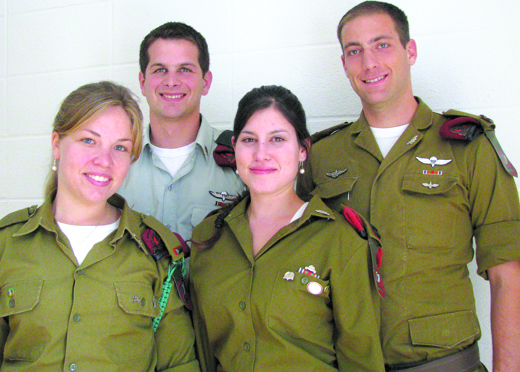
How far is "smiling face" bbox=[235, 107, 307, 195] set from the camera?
1649mm

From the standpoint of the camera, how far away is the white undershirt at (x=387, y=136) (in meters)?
1.95

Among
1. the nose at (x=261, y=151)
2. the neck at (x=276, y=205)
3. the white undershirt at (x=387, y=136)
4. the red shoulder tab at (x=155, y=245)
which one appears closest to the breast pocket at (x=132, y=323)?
the red shoulder tab at (x=155, y=245)

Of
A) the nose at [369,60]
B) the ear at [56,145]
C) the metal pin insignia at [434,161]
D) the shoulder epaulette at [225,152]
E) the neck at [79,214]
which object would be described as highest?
the nose at [369,60]

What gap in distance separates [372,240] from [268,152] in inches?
19.1

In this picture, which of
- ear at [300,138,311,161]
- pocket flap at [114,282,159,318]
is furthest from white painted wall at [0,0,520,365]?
pocket flap at [114,282,159,318]

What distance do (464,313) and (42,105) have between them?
2.87 meters

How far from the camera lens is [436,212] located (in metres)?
1.76

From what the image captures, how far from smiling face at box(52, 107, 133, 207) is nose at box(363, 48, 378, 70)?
104cm

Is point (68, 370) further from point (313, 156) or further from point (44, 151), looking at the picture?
point (44, 151)

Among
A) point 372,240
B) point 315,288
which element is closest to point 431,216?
point 372,240

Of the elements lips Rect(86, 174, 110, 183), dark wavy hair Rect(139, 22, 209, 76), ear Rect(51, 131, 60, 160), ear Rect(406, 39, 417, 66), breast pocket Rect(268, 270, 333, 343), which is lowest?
breast pocket Rect(268, 270, 333, 343)

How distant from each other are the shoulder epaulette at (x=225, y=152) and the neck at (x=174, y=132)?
0.62 ft

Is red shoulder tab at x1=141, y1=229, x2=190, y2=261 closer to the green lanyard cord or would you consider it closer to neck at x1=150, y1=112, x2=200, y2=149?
the green lanyard cord

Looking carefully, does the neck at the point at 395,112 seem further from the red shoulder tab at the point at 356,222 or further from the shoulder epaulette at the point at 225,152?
the shoulder epaulette at the point at 225,152
